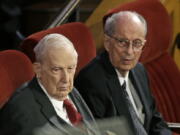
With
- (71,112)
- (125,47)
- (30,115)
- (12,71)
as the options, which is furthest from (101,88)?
(30,115)

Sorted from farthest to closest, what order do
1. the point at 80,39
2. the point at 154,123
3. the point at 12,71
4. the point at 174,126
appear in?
the point at 174,126 → the point at 154,123 → the point at 80,39 → the point at 12,71

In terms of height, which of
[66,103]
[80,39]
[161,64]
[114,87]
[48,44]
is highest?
[48,44]

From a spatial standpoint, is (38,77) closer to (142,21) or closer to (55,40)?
(55,40)

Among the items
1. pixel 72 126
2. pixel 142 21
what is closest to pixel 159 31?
pixel 142 21

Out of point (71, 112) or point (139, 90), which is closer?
point (71, 112)

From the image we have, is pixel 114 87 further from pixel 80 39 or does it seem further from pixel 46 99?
pixel 46 99

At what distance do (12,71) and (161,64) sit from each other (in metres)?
1.31

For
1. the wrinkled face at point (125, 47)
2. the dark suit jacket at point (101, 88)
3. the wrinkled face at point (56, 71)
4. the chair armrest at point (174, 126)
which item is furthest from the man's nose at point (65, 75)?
the chair armrest at point (174, 126)

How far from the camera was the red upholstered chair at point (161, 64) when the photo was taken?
12.7 feet

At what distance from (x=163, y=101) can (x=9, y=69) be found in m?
1.29

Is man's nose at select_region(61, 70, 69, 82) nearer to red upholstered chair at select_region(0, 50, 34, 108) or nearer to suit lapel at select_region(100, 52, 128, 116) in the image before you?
red upholstered chair at select_region(0, 50, 34, 108)

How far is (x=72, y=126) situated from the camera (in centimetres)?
278

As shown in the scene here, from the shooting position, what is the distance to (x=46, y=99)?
8.95ft

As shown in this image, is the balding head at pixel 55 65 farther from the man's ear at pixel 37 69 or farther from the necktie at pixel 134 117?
the necktie at pixel 134 117
